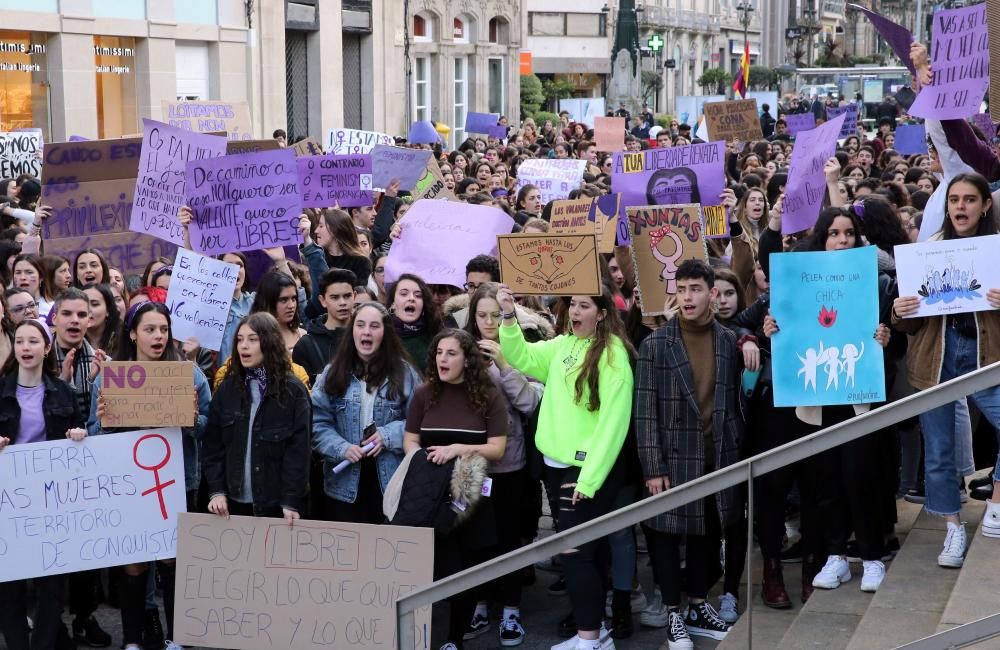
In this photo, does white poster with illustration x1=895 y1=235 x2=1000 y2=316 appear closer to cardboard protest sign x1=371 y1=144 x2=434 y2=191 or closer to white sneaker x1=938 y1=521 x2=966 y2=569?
white sneaker x1=938 y1=521 x2=966 y2=569

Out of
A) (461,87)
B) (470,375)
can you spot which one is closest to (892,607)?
(470,375)

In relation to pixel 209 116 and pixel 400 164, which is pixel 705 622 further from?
pixel 209 116

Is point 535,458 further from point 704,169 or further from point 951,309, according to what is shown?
point 704,169

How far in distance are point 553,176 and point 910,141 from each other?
5452 mm

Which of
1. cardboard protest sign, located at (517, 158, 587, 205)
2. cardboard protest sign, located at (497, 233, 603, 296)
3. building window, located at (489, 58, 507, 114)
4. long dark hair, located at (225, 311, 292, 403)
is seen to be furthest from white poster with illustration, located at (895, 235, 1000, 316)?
building window, located at (489, 58, 507, 114)

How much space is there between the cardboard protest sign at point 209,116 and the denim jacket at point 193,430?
8066 millimetres

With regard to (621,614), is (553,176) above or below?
above

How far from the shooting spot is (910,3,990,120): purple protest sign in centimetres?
648

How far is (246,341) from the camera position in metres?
5.98

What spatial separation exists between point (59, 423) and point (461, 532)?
1.90 m

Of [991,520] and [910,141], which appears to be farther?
[910,141]

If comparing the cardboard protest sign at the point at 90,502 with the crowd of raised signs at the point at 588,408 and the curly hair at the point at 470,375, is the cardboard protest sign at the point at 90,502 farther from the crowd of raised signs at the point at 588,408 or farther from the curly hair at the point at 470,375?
the curly hair at the point at 470,375

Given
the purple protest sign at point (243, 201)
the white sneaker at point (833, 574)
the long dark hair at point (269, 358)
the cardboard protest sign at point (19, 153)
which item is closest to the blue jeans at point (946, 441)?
the white sneaker at point (833, 574)

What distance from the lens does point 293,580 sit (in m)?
5.81
